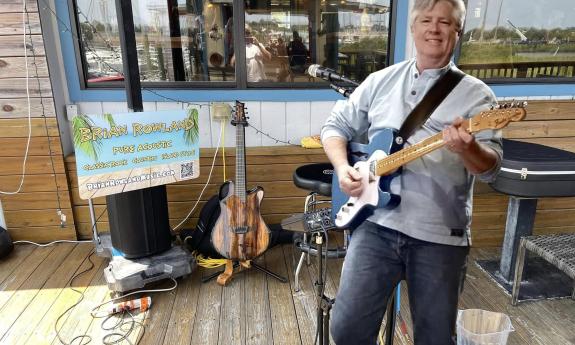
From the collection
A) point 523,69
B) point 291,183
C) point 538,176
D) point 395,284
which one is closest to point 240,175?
point 291,183

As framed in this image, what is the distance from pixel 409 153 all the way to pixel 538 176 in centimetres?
121

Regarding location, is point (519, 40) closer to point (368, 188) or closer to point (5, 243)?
point (368, 188)

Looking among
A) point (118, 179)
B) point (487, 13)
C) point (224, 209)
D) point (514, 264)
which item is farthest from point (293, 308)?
point (487, 13)

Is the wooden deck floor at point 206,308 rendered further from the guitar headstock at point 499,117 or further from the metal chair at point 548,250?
the guitar headstock at point 499,117

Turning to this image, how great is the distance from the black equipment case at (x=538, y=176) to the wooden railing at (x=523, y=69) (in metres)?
1.04

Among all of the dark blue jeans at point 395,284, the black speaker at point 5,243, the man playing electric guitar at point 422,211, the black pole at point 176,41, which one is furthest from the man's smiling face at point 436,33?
the black speaker at point 5,243

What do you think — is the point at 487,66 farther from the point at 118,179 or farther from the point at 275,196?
the point at 118,179

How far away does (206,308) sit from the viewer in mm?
2252

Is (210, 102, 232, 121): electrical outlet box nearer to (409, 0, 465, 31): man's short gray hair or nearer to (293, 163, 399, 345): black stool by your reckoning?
(293, 163, 399, 345): black stool

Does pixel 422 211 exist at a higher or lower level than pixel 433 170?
lower

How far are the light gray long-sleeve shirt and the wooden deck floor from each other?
0.91m

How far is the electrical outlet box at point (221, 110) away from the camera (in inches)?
109

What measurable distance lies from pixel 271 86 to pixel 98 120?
1.23 m

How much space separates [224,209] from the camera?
2.46 m
